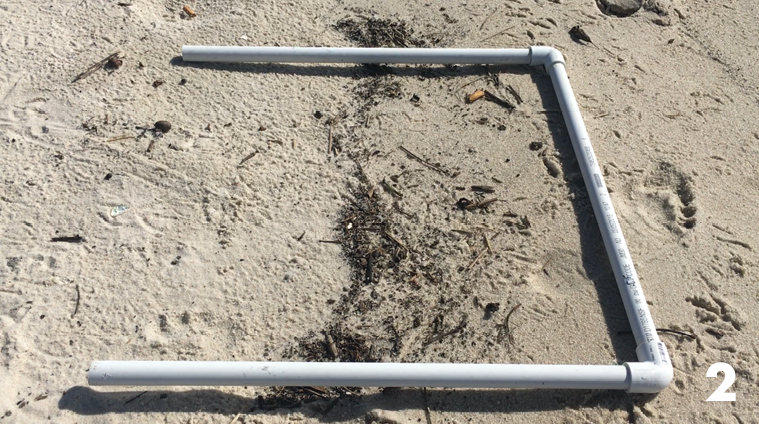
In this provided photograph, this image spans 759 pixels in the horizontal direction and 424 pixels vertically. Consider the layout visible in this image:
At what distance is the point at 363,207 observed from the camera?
355 centimetres

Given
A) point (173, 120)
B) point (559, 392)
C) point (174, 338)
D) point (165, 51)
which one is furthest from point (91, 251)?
point (559, 392)

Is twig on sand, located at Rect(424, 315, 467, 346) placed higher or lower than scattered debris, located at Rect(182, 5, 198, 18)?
lower

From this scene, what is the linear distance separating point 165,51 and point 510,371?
3.16 metres

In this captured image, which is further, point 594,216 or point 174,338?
point 594,216

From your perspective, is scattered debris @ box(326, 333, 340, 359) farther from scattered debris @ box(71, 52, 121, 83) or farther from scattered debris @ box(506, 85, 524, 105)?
scattered debris @ box(71, 52, 121, 83)

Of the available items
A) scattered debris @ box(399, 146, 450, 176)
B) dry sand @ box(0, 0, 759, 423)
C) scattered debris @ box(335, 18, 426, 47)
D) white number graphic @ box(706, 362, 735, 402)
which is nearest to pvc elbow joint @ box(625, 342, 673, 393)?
dry sand @ box(0, 0, 759, 423)

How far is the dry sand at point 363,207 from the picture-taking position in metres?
2.99

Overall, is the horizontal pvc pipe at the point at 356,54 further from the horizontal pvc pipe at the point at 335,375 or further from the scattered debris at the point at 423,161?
the horizontal pvc pipe at the point at 335,375

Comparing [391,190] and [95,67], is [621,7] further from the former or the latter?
[95,67]

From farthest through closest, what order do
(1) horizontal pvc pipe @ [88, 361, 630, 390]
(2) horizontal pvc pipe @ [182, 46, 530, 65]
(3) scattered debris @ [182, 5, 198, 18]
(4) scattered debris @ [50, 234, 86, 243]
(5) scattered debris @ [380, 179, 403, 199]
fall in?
(3) scattered debris @ [182, 5, 198, 18] → (2) horizontal pvc pipe @ [182, 46, 530, 65] → (5) scattered debris @ [380, 179, 403, 199] → (4) scattered debris @ [50, 234, 86, 243] → (1) horizontal pvc pipe @ [88, 361, 630, 390]

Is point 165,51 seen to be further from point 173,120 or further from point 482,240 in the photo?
point 482,240

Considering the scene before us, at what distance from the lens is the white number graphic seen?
2916 mm

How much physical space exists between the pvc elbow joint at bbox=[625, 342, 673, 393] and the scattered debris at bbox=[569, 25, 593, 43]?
2435 mm

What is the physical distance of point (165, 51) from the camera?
14.3 feet
